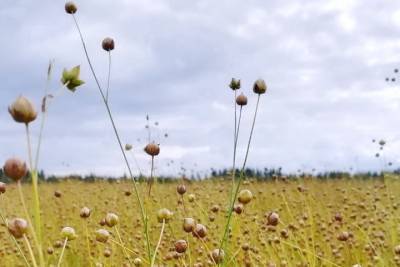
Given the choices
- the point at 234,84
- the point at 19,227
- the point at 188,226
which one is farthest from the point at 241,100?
the point at 19,227

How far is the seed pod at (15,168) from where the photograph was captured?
0.97 metres

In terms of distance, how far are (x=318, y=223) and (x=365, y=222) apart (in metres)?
0.36

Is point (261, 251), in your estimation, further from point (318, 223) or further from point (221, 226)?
point (318, 223)

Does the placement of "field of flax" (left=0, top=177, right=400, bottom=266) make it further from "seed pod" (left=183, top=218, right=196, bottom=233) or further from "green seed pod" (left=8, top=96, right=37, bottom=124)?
"green seed pod" (left=8, top=96, right=37, bottom=124)

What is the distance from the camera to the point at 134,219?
578cm

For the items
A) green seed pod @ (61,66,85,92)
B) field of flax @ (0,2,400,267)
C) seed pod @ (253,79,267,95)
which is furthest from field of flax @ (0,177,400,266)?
green seed pod @ (61,66,85,92)

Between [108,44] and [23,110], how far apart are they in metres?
1.05

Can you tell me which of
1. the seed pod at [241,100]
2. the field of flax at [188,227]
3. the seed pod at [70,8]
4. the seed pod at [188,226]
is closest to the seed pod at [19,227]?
the field of flax at [188,227]

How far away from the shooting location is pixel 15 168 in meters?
0.97

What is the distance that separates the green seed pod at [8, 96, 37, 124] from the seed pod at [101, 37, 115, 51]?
1024 mm

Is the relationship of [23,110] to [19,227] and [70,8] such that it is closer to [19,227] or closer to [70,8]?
[19,227]

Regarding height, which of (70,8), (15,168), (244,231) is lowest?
(244,231)

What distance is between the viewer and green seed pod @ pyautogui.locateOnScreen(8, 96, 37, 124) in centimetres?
91

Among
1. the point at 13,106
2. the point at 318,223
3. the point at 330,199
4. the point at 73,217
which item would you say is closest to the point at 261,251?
the point at 318,223
